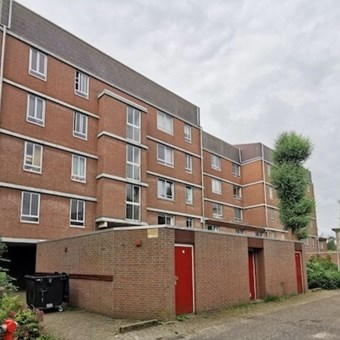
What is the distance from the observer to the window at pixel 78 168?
83.9 feet

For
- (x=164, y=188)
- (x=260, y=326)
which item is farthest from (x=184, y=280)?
→ (x=164, y=188)

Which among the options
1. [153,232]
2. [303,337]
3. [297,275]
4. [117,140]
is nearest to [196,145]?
[117,140]

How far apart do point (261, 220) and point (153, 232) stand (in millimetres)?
35902

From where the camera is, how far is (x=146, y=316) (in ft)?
40.0

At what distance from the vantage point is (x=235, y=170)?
47.9 m

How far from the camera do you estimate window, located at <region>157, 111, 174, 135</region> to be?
3362 cm

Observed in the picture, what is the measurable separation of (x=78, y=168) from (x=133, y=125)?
5.48 m

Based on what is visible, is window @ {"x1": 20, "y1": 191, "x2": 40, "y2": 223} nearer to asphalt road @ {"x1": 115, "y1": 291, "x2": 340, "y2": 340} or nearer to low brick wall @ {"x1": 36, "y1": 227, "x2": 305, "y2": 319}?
low brick wall @ {"x1": 36, "y1": 227, "x2": 305, "y2": 319}

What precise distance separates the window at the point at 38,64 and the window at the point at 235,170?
A: 2808 cm

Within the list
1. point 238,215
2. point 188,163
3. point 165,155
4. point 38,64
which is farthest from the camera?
point 238,215

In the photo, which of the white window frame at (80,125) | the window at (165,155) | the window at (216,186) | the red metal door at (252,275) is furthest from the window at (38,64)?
the window at (216,186)

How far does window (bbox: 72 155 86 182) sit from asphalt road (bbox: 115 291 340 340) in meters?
14.7

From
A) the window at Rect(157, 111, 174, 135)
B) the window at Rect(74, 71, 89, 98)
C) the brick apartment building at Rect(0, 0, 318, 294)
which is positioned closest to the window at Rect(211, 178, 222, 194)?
the brick apartment building at Rect(0, 0, 318, 294)

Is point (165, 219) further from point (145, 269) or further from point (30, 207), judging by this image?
point (145, 269)
